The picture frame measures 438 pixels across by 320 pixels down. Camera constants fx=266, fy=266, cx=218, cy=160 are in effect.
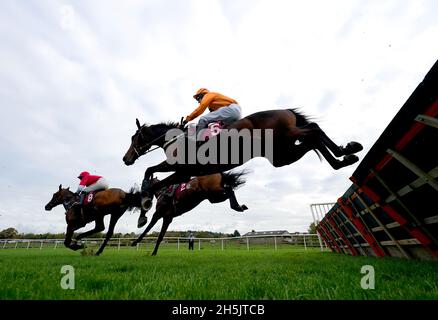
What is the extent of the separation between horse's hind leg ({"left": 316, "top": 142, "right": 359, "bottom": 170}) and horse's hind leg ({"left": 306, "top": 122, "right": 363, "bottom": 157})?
7 cm

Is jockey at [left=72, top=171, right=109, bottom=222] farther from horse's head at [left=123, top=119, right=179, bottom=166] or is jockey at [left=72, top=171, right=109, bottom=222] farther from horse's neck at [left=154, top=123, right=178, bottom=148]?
horse's neck at [left=154, top=123, right=178, bottom=148]

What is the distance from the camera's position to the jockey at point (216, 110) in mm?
4840

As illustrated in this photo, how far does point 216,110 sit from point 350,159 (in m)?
2.46

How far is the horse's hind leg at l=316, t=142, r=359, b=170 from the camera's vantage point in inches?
166

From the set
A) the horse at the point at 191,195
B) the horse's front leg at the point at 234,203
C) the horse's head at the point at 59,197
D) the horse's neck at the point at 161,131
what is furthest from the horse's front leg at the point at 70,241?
the horse's neck at the point at 161,131

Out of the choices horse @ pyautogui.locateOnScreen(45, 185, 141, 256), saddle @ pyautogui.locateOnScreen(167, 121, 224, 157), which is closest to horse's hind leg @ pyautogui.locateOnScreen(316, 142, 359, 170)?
saddle @ pyautogui.locateOnScreen(167, 121, 224, 157)

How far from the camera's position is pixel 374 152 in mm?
3264

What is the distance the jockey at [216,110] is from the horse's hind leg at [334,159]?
1590 millimetres

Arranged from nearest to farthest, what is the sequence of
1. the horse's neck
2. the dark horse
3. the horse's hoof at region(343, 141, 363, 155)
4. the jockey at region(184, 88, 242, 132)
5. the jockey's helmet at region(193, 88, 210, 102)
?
the horse's hoof at region(343, 141, 363, 155)
the dark horse
the jockey at region(184, 88, 242, 132)
the jockey's helmet at region(193, 88, 210, 102)
the horse's neck

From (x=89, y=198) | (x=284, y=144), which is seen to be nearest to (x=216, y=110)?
(x=284, y=144)

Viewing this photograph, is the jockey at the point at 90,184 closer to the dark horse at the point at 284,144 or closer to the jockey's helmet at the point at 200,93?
the dark horse at the point at 284,144
